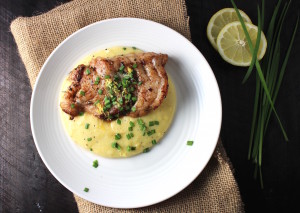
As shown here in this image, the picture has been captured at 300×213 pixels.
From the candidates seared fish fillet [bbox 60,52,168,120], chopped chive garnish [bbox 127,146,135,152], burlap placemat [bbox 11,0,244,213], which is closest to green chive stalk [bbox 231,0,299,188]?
burlap placemat [bbox 11,0,244,213]

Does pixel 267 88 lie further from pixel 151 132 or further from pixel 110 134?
pixel 110 134

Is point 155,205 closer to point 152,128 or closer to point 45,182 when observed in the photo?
point 152,128

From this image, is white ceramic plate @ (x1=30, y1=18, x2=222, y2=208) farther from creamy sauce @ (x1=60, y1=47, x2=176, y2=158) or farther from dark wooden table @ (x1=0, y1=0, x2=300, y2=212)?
dark wooden table @ (x1=0, y1=0, x2=300, y2=212)

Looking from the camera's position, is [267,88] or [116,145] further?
[267,88]

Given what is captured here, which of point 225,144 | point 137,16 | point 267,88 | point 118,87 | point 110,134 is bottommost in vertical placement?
point 225,144

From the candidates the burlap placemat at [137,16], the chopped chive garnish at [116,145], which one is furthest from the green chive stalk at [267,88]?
the chopped chive garnish at [116,145]

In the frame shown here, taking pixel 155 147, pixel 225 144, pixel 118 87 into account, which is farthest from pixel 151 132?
pixel 225 144

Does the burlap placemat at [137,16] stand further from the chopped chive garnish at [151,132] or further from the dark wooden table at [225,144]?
the chopped chive garnish at [151,132]
